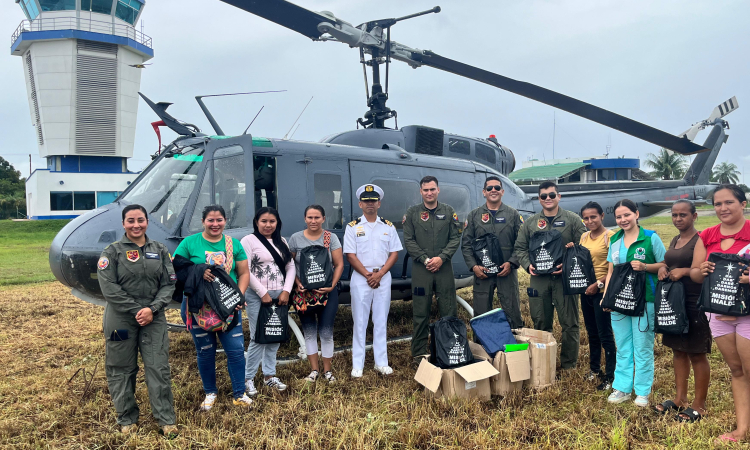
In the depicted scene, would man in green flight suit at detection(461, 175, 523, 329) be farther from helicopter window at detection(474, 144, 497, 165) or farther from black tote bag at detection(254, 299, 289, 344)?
helicopter window at detection(474, 144, 497, 165)

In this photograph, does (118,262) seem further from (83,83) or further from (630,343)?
(83,83)

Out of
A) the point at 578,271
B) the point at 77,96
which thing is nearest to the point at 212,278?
the point at 578,271

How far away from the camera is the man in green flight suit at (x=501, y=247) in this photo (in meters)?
4.71

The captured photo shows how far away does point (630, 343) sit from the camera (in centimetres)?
363

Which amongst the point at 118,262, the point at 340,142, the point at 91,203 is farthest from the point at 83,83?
the point at 118,262

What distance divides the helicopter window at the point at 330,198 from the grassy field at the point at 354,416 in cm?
142

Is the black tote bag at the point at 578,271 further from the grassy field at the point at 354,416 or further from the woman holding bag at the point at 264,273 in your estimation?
the woman holding bag at the point at 264,273

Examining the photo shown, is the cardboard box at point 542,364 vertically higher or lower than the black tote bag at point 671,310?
lower

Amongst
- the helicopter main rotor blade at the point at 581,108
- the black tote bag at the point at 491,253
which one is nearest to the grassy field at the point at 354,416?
the black tote bag at the point at 491,253

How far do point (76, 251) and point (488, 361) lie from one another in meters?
3.65

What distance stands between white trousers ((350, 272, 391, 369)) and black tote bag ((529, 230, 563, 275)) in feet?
4.30

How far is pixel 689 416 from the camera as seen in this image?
3332 mm

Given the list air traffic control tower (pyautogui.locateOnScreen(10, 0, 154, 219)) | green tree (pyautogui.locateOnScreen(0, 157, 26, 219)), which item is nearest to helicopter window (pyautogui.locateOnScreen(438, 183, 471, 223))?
air traffic control tower (pyautogui.locateOnScreen(10, 0, 154, 219))

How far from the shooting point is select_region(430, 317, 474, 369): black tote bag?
384cm
